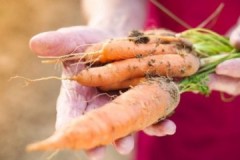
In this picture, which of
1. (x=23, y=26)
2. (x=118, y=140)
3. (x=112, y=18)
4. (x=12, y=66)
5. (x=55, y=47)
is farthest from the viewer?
(x=23, y=26)

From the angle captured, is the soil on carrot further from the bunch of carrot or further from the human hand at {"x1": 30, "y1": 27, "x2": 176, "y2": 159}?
the human hand at {"x1": 30, "y1": 27, "x2": 176, "y2": 159}

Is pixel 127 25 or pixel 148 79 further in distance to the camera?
pixel 127 25

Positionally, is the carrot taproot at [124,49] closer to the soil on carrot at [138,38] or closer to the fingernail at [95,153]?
the soil on carrot at [138,38]

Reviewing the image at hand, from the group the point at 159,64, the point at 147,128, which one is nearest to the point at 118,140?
the point at 147,128

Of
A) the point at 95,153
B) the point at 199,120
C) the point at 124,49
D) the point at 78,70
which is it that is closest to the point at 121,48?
the point at 124,49

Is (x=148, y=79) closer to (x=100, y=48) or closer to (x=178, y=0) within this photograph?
(x=100, y=48)

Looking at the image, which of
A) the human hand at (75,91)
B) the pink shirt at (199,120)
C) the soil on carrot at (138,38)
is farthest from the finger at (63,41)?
the pink shirt at (199,120)
